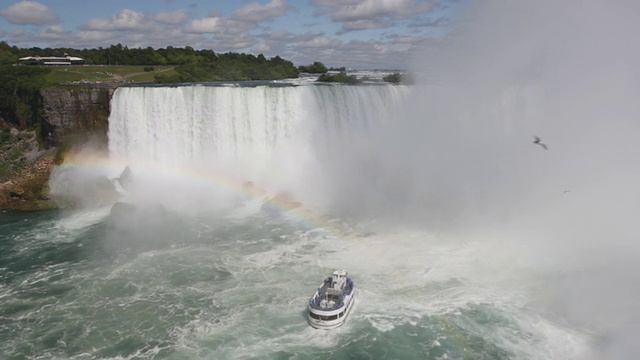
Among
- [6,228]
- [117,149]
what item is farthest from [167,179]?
[6,228]

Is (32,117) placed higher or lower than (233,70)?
lower

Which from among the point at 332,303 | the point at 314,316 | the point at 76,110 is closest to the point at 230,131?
the point at 76,110

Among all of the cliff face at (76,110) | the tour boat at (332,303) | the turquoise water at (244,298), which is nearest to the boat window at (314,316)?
the tour boat at (332,303)

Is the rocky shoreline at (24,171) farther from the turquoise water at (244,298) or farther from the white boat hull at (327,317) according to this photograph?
the white boat hull at (327,317)

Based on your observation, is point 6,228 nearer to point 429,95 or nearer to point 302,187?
point 302,187

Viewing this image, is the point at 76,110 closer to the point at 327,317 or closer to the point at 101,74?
the point at 101,74
